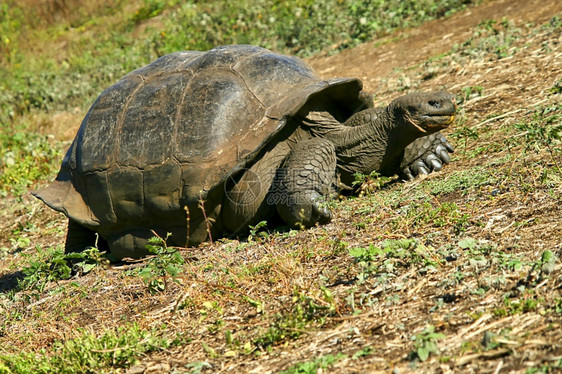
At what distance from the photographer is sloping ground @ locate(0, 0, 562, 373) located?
2896 mm

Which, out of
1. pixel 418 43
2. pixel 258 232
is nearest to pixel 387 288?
pixel 258 232

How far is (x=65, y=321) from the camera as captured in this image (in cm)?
436

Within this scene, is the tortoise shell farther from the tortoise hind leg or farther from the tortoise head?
the tortoise head

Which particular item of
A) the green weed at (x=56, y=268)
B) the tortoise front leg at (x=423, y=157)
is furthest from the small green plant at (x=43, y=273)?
the tortoise front leg at (x=423, y=157)

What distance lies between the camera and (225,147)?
5.06 m

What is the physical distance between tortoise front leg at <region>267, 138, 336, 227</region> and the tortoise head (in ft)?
2.45

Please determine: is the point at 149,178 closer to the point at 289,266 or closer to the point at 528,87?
the point at 289,266

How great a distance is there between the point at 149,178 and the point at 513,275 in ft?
10.1

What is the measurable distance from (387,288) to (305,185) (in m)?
1.57

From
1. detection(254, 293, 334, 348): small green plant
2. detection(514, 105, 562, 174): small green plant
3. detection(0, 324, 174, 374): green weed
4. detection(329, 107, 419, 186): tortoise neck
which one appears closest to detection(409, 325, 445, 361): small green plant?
detection(254, 293, 334, 348): small green plant

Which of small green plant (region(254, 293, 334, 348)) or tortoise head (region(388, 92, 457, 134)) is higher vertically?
tortoise head (region(388, 92, 457, 134))

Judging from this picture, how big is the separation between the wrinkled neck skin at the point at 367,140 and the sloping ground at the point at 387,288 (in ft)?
0.85

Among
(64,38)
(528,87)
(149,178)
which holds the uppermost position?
(64,38)

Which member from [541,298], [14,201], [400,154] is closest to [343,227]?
[400,154]
